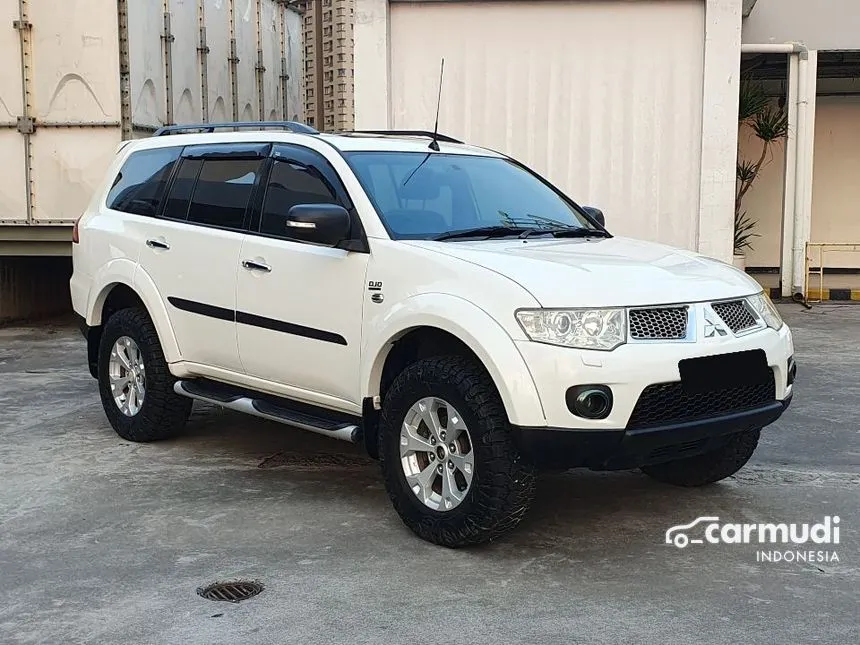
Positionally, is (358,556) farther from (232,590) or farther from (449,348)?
(449,348)

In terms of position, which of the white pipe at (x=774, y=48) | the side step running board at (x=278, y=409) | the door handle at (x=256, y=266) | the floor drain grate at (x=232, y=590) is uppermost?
the white pipe at (x=774, y=48)

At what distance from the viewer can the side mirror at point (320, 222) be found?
188 inches

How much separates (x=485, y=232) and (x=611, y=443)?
1.40 metres

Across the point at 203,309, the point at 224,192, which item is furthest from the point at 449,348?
the point at 224,192

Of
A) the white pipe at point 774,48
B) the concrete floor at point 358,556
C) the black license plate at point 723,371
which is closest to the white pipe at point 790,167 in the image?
the white pipe at point 774,48

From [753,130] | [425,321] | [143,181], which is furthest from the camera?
[753,130]

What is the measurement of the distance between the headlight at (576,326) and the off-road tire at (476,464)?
1.08 ft

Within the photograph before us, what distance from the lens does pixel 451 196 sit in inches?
210

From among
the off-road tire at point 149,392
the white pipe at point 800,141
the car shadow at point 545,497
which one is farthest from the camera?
the white pipe at point 800,141

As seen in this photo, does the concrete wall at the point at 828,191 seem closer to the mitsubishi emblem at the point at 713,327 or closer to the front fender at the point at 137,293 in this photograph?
the front fender at the point at 137,293

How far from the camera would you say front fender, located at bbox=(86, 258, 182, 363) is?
605 cm

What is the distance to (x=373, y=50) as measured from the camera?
11.3 m

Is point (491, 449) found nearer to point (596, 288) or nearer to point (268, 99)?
point (596, 288)

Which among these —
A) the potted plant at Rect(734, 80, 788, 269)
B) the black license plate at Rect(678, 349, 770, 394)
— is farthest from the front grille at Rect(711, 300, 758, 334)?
the potted plant at Rect(734, 80, 788, 269)
